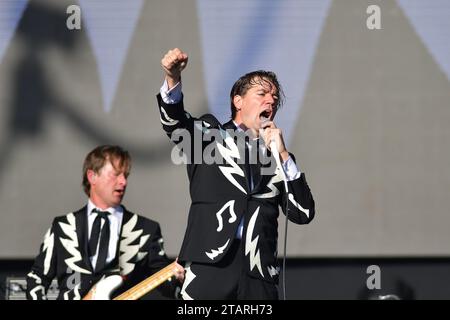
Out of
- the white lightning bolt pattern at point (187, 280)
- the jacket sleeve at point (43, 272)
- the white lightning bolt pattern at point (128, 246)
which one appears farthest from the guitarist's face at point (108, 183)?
the white lightning bolt pattern at point (187, 280)

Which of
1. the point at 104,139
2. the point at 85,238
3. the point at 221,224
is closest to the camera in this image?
the point at 221,224

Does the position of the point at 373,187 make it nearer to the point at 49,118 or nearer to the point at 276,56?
the point at 276,56

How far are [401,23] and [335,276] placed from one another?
4.43 ft

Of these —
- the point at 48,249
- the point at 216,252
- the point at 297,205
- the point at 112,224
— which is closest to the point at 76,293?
the point at 48,249

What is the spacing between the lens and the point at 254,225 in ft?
11.0

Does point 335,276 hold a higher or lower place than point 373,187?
lower

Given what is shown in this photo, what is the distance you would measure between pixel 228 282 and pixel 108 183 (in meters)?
0.75

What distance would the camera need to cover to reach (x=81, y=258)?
12.5 feet

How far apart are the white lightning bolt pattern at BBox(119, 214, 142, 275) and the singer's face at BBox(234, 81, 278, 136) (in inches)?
27.7

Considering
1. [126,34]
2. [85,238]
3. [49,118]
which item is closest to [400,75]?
[126,34]

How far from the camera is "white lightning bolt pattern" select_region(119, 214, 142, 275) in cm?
390

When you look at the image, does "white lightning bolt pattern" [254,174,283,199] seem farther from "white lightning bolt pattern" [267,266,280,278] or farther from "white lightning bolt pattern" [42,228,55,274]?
"white lightning bolt pattern" [42,228,55,274]

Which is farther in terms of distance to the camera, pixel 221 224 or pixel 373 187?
pixel 373 187

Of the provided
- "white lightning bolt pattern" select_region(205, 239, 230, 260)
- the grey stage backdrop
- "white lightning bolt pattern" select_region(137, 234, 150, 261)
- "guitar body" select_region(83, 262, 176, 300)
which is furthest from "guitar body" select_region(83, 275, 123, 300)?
the grey stage backdrop
